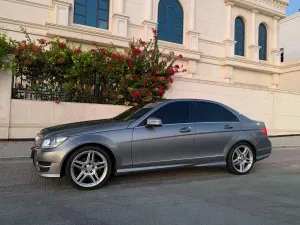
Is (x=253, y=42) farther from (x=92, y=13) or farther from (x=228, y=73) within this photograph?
(x=92, y=13)

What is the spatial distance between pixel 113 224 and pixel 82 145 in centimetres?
171

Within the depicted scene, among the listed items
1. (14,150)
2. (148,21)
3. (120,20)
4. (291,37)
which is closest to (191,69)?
(148,21)

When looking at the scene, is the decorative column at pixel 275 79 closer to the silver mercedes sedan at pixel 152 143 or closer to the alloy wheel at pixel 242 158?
the silver mercedes sedan at pixel 152 143

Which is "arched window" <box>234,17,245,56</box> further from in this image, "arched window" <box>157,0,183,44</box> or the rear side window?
the rear side window

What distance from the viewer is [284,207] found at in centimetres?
402

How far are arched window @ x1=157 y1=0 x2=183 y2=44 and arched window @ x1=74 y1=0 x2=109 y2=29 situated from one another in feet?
11.9

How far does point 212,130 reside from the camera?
5.72m

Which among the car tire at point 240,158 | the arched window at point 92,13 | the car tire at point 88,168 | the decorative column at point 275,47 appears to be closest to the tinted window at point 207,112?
the car tire at point 240,158

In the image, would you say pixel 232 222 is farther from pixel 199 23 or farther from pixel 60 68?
pixel 199 23

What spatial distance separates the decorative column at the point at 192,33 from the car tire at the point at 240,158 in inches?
477

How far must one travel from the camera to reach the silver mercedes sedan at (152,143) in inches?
182

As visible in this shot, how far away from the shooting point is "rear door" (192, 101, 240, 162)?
559 cm

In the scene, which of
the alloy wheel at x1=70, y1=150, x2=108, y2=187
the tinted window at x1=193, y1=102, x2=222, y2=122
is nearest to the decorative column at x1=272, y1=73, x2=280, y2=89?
the tinted window at x1=193, y1=102, x2=222, y2=122

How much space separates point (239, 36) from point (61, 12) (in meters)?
13.3
